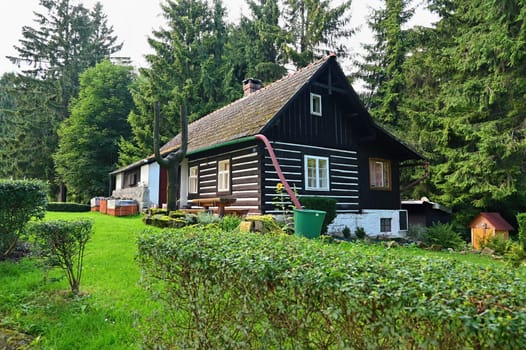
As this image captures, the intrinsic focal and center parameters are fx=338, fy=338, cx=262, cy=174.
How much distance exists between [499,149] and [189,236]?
15683mm

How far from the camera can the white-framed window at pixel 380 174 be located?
47.5 ft

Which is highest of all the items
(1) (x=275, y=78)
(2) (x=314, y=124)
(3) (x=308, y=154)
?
(1) (x=275, y=78)

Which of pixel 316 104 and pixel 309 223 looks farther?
pixel 316 104

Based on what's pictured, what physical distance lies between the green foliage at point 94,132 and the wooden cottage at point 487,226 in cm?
2576

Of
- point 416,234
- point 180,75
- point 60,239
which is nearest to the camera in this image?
point 60,239

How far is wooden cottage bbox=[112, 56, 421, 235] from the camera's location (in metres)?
11.2

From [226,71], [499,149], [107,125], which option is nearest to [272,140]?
[499,149]

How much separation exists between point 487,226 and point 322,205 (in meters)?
9.05

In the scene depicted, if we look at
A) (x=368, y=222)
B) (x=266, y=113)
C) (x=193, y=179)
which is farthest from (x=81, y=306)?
(x=368, y=222)

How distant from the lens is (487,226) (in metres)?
14.6

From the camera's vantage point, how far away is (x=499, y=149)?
47.6ft

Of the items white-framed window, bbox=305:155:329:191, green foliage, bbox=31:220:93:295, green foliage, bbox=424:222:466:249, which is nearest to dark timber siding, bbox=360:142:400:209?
green foliage, bbox=424:222:466:249

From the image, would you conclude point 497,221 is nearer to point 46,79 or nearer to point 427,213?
point 427,213

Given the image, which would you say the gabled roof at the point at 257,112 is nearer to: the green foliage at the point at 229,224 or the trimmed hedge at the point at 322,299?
the green foliage at the point at 229,224
